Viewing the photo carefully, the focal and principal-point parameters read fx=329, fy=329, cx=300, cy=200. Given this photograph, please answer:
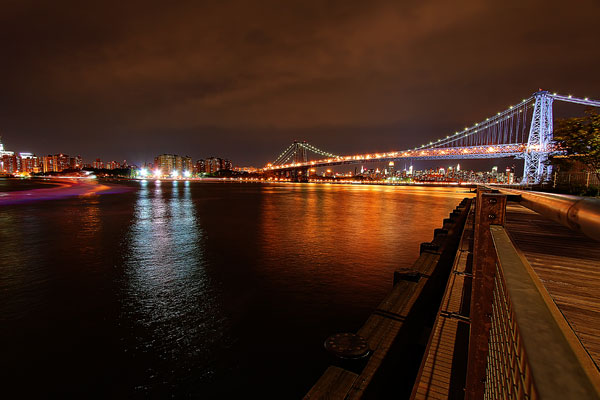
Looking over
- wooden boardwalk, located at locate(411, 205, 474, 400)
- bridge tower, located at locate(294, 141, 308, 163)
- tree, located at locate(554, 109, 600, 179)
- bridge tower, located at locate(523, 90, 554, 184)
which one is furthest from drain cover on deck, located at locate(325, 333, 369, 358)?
bridge tower, located at locate(294, 141, 308, 163)

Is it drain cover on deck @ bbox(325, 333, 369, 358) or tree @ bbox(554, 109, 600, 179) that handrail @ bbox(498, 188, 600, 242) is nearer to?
drain cover on deck @ bbox(325, 333, 369, 358)

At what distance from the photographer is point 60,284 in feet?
27.4

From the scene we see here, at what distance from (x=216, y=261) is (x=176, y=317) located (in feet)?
13.4

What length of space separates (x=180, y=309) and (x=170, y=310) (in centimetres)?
20

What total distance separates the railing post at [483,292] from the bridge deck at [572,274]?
0.53 meters

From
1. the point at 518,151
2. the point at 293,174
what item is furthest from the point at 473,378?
the point at 293,174

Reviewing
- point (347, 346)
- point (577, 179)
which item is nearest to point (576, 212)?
point (347, 346)

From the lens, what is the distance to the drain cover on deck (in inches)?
139

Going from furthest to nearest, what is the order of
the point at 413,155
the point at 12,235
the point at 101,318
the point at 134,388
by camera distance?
the point at 413,155, the point at 12,235, the point at 101,318, the point at 134,388

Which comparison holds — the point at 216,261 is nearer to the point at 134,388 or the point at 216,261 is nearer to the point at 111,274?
the point at 111,274

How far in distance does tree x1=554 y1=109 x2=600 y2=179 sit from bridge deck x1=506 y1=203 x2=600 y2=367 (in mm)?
15047

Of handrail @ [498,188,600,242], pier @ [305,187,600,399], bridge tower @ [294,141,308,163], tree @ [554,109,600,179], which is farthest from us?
bridge tower @ [294,141,308,163]

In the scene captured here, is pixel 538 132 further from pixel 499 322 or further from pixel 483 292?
pixel 499 322

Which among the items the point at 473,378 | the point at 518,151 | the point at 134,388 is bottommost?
the point at 134,388
